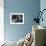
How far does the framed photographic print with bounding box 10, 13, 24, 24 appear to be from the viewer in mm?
5441

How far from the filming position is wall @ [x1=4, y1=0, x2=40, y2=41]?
213 inches

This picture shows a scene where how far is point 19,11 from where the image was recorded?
5.41m

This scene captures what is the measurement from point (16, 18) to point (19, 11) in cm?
32

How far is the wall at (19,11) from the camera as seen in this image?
540 centimetres

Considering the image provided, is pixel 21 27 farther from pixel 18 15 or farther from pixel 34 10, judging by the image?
pixel 34 10

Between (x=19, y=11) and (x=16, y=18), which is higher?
(x=19, y=11)

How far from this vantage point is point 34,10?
5.41 m

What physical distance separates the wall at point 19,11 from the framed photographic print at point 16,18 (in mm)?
123

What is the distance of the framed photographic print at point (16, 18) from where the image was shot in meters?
5.44

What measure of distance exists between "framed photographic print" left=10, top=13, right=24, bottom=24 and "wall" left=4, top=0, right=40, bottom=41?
4.9 inches

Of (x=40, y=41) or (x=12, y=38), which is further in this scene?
(x=12, y=38)

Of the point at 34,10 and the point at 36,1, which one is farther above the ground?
the point at 36,1

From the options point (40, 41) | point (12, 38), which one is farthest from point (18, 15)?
point (40, 41)

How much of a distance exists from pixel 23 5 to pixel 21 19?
0.58 meters
